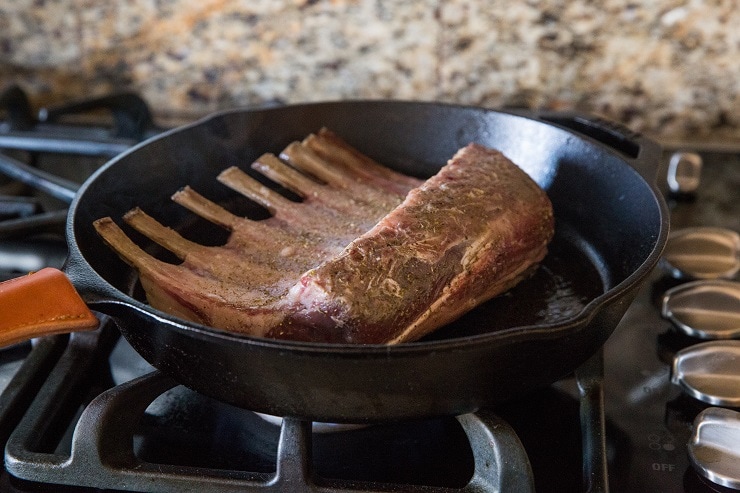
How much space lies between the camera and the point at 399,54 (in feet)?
5.16

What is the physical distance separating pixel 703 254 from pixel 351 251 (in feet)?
2.10

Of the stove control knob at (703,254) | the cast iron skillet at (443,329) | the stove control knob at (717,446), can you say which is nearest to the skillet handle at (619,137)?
the cast iron skillet at (443,329)

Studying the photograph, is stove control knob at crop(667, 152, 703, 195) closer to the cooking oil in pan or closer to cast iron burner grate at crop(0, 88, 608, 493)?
the cooking oil in pan

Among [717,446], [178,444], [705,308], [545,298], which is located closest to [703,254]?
[705,308]

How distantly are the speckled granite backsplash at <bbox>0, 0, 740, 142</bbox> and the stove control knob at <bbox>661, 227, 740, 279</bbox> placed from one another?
0.37 m

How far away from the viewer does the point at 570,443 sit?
913 millimetres

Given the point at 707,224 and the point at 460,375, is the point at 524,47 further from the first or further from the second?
the point at 460,375

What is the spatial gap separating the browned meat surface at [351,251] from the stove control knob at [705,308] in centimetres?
20

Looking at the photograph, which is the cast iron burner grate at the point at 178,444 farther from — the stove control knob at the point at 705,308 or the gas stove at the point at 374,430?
the stove control knob at the point at 705,308

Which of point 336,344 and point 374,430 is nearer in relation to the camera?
point 336,344

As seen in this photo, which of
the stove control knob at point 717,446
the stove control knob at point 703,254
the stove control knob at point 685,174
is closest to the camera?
the stove control knob at point 717,446

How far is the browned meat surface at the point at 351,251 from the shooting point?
90cm

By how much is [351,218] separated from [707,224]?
655 mm

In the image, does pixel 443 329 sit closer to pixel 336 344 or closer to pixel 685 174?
pixel 336 344
